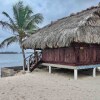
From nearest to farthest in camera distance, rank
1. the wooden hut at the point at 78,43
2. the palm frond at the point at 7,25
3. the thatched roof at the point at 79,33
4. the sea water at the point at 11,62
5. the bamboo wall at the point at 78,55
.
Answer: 1. the thatched roof at the point at 79,33
2. the wooden hut at the point at 78,43
3. the bamboo wall at the point at 78,55
4. the palm frond at the point at 7,25
5. the sea water at the point at 11,62

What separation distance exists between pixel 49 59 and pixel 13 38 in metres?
6.37

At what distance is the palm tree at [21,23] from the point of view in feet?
74.1

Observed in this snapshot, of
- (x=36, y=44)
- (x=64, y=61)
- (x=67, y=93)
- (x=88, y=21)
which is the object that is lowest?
(x=67, y=93)

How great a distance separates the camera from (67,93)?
393 inches

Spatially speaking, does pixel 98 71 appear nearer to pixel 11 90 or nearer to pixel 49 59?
pixel 49 59

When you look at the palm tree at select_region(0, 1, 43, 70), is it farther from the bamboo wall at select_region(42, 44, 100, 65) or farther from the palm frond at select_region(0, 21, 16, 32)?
the bamboo wall at select_region(42, 44, 100, 65)

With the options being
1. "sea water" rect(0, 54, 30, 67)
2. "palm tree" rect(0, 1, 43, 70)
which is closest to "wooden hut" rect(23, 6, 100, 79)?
"palm tree" rect(0, 1, 43, 70)

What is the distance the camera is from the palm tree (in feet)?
74.1

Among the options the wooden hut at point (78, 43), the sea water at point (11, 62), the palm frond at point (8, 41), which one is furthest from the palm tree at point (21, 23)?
the sea water at point (11, 62)

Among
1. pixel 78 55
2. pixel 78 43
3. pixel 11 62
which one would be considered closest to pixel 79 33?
pixel 78 43

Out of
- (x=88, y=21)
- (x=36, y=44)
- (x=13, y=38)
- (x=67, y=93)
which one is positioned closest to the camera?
(x=67, y=93)

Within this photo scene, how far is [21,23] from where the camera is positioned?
2300 cm

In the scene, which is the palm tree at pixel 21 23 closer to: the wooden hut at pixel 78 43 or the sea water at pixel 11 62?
the wooden hut at pixel 78 43

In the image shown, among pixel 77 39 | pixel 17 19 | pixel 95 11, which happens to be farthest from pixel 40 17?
pixel 77 39
